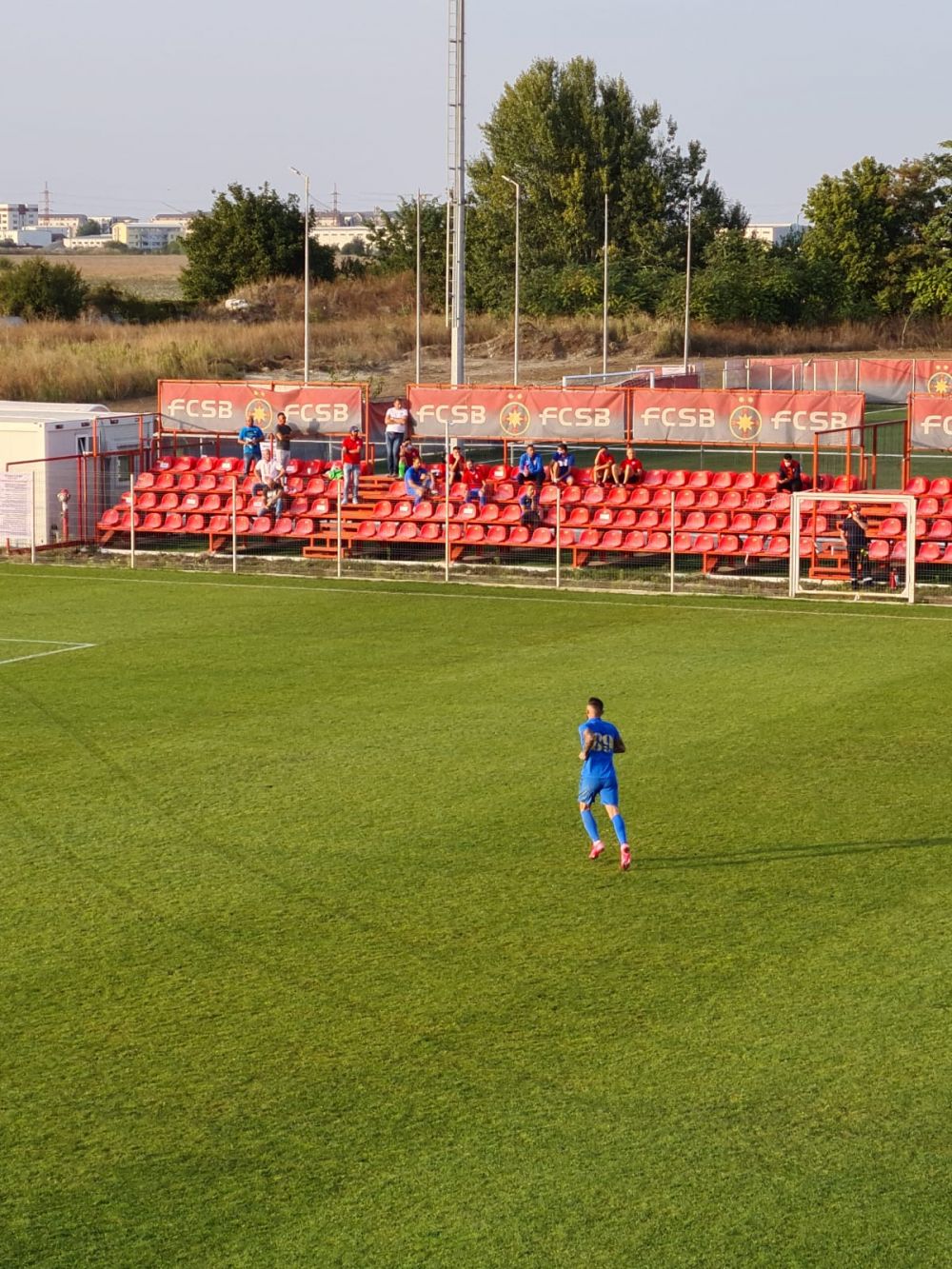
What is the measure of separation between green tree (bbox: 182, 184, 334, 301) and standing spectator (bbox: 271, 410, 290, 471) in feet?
177

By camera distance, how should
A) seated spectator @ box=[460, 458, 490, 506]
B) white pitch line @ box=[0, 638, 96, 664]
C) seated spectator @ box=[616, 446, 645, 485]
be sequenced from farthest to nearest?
seated spectator @ box=[460, 458, 490, 506] < seated spectator @ box=[616, 446, 645, 485] < white pitch line @ box=[0, 638, 96, 664]

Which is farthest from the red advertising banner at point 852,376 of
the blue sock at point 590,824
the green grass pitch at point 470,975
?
the blue sock at point 590,824

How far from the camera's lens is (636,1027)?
10266 mm

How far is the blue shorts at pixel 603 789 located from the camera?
1345cm

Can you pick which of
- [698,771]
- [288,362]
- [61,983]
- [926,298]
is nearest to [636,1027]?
[61,983]

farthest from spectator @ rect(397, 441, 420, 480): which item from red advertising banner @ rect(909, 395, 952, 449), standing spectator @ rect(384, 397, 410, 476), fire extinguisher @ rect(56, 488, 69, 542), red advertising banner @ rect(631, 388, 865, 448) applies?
red advertising banner @ rect(909, 395, 952, 449)

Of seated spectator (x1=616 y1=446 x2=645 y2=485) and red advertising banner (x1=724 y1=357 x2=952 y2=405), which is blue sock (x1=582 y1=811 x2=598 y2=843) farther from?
red advertising banner (x1=724 y1=357 x2=952 y2=405)

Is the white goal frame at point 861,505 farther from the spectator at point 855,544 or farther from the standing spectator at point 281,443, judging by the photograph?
the standing spectator at point 281,443

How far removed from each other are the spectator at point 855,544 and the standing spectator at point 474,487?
738 centimetres

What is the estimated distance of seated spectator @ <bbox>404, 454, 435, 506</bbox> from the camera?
3397 cm

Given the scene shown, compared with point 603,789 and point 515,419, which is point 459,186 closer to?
point 515,419

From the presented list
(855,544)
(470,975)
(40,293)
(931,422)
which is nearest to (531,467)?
(855,544)

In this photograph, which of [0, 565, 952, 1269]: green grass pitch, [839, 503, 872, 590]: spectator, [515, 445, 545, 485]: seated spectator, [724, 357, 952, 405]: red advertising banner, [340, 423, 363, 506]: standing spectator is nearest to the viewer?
[0, 565, 952, 1269]: green grass pitch

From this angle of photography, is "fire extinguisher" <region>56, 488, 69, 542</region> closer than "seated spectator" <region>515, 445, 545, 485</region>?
No
